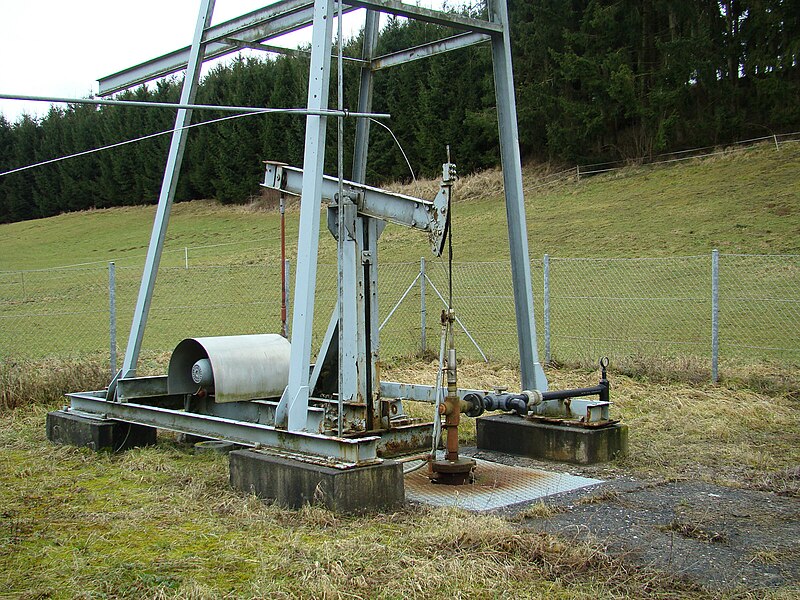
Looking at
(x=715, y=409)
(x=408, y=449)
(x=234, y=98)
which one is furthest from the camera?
(x=234, y=98)

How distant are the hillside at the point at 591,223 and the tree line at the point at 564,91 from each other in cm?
227

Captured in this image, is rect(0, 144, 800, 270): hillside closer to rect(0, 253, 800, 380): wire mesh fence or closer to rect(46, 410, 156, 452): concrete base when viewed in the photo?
rect(0, 253, 800, 380): wire mesh fence

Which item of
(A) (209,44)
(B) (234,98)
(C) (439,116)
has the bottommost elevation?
(A) (209,44)

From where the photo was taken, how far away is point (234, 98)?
51406 millimetres

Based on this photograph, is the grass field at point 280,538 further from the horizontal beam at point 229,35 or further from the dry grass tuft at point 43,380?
the horizontal beam at point 229,35

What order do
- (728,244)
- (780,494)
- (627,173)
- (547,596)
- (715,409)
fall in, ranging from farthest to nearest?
1. (627,173)
2. (728,244)
3. (715,409)
4. (780,494)
5. (547,596)

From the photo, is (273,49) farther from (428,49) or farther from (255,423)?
(255,423)

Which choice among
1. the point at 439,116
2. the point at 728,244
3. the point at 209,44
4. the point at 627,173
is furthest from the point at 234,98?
the point at 209,44

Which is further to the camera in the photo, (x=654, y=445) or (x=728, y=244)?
(x=728, y=244)

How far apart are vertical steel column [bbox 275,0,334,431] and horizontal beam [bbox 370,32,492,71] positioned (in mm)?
1898

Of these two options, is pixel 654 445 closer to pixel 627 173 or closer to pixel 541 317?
pixel 541 317

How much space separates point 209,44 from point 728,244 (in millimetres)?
19708

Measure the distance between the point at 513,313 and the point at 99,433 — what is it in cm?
1222

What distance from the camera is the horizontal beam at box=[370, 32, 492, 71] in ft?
28.1
